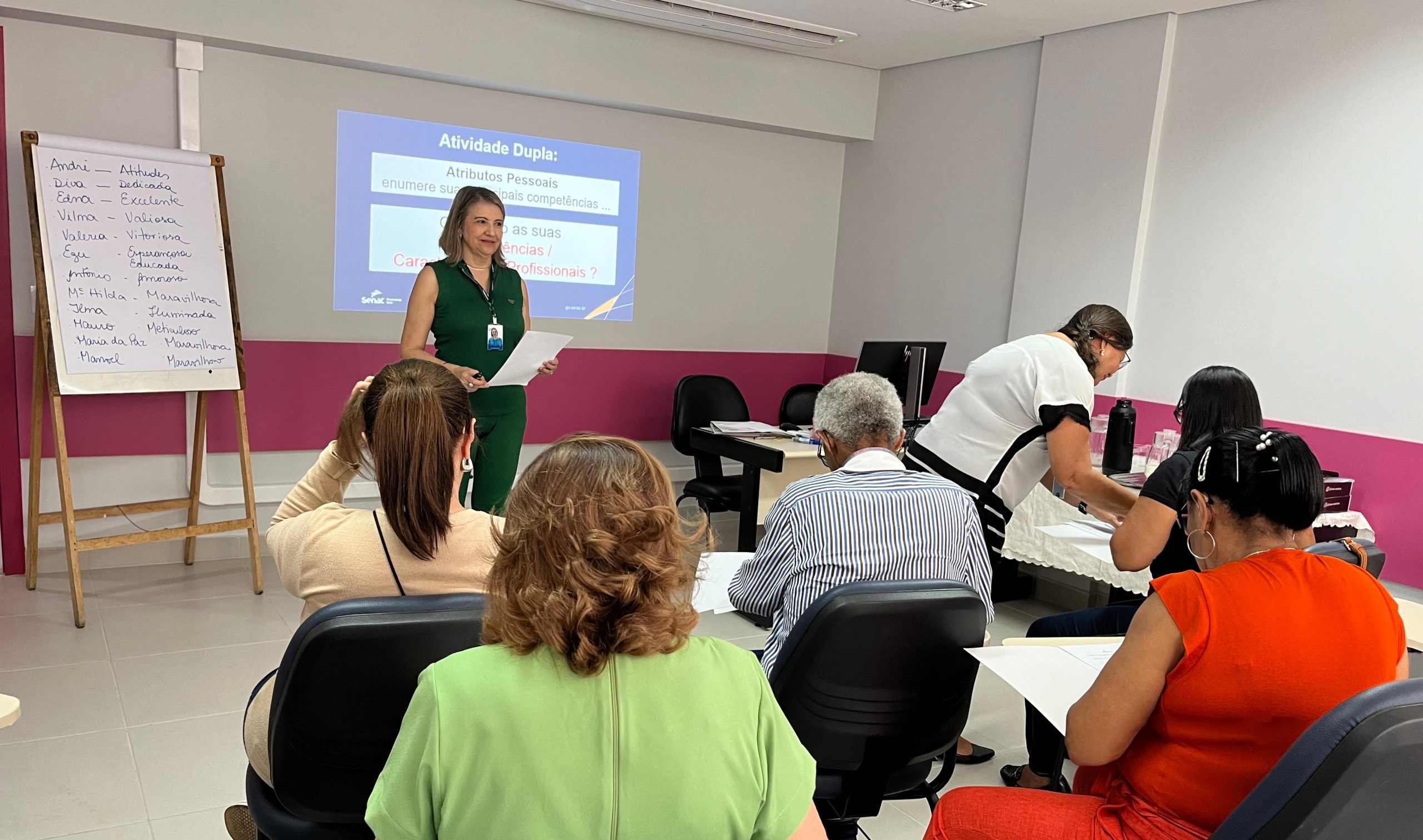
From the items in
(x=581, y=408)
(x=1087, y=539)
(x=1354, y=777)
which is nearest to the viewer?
(x=1354, y=777)

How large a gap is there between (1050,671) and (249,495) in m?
3.44

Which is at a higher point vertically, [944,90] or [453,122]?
[944,90]

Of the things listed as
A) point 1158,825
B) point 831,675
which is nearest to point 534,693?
point 831,675

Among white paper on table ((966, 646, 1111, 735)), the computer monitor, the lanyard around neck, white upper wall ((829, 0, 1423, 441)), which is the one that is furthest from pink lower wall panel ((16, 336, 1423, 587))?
white paper on table ((966, 646, 1111, 735))

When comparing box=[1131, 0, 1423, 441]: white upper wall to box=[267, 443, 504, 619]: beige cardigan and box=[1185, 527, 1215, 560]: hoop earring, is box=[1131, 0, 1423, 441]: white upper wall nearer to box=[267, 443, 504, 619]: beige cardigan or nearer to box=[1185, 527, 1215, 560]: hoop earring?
box=[1185, 527, 1215, 560]: hoop earring

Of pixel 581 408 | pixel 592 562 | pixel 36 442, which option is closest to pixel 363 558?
pixel 592 562

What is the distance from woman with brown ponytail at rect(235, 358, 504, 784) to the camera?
158cm

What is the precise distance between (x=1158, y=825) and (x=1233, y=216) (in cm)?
326

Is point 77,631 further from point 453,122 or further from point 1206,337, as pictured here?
point 1206,337

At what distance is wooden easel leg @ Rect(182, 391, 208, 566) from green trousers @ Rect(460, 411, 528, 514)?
4.61 feet

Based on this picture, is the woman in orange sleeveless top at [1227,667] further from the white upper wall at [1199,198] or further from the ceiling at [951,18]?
the ceiling at [951,18]

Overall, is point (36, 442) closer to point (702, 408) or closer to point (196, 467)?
point (196, 467)

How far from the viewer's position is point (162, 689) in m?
3.10

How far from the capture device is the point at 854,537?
2010mm
